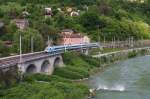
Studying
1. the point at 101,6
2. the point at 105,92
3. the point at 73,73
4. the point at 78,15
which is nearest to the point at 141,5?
the point at 101,6

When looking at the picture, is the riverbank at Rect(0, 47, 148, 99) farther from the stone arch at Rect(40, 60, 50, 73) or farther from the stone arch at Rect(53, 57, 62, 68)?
the stone arch at Rect(40, 60, 50, 73)

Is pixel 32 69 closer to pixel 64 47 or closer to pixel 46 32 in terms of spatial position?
pixel 64 47

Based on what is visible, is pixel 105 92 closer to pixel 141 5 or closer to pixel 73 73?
pixel 73 73

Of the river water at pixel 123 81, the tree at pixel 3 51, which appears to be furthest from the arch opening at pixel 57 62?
the tree at pixel 3 51

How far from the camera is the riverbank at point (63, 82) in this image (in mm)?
41750

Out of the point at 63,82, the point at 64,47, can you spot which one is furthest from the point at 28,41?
the point at 63,82

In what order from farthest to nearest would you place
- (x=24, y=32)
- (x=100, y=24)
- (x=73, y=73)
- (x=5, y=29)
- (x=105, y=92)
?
1. (x=100, y=24)
2. (x=5, y=29)
3. (x=24, y=32)
4. (x=73, y=73)
5. (x=105, y=92)

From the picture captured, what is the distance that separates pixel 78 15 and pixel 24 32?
133ft

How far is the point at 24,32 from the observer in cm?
6725

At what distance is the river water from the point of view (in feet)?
158

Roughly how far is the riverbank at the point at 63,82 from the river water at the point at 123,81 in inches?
55.6

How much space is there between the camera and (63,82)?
2034 inches

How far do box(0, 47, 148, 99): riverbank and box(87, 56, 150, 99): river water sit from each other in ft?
4.64

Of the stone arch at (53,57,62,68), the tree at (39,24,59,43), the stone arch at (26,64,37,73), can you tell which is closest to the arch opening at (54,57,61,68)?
the stone arch at (53,57,62,68)
